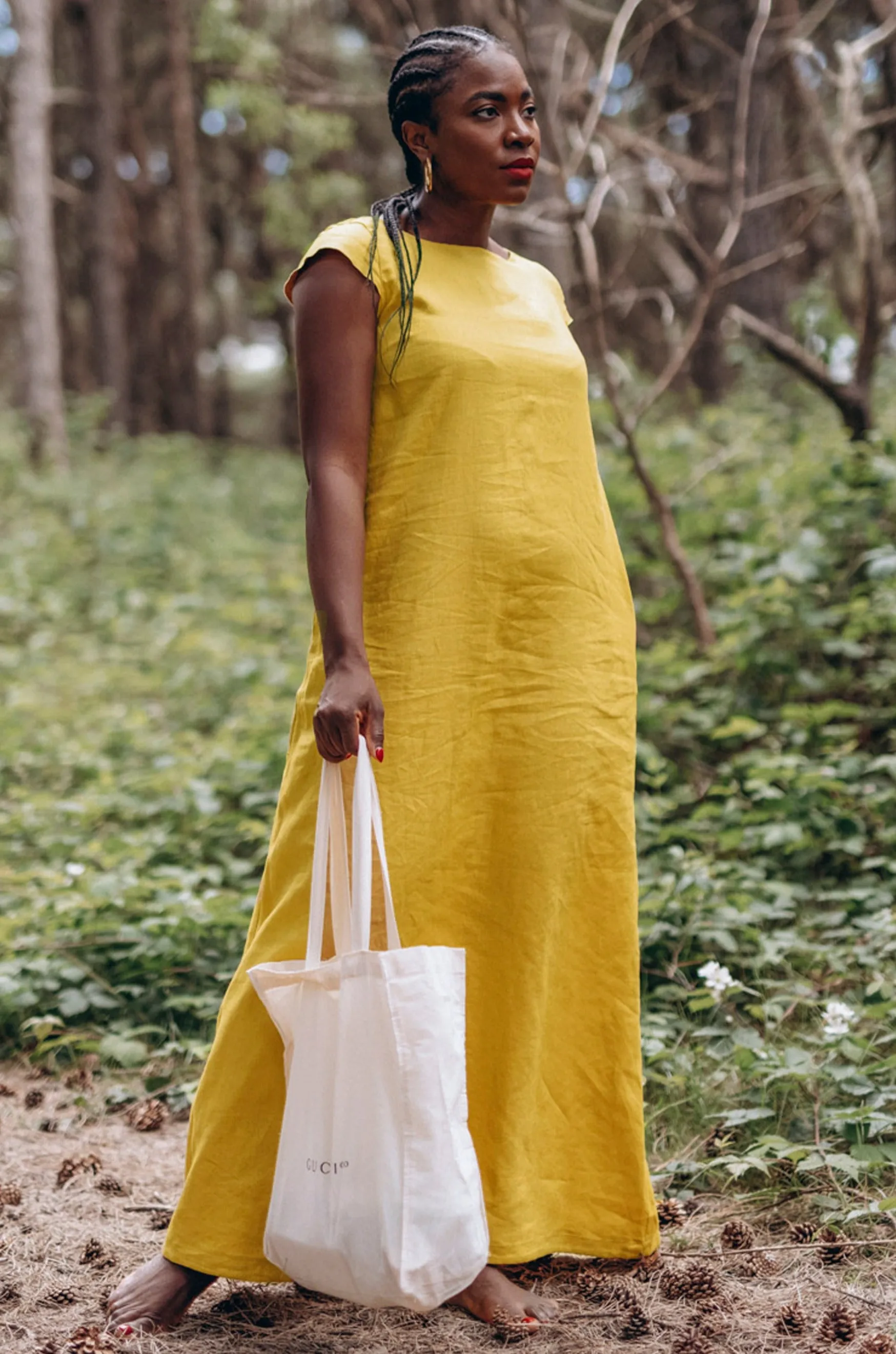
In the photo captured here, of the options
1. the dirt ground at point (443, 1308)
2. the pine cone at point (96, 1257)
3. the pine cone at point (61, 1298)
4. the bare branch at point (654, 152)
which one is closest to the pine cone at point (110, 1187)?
the dirt ground at point (443, 1308)

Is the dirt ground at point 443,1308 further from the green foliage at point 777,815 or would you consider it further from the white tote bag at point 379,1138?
the white tote bag at point 379,1138

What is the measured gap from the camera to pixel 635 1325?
2.26m

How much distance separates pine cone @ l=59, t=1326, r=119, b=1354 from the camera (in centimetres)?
211

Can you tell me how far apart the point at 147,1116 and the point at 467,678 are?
5.26ft

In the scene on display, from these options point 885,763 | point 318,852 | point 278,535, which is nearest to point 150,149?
point 278,535

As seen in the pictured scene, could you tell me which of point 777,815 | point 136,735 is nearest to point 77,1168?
point 777,815

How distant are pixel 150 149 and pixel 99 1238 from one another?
20.9 metres

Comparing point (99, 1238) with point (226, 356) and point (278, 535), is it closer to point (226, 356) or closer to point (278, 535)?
point (278, 535)

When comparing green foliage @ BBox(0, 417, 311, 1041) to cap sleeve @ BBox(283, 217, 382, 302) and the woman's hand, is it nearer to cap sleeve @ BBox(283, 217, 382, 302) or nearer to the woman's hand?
the woman's hand

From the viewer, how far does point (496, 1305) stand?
7.41 ft

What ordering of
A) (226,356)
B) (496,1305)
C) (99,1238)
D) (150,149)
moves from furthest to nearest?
(226,356) < (150,149) < (99,1238) < (496,1305)

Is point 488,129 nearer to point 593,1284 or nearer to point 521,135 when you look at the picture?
point 521,135

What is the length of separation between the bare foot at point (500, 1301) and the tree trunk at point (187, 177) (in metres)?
16.6

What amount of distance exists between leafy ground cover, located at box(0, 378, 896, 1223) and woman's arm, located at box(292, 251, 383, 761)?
50.9 inches
